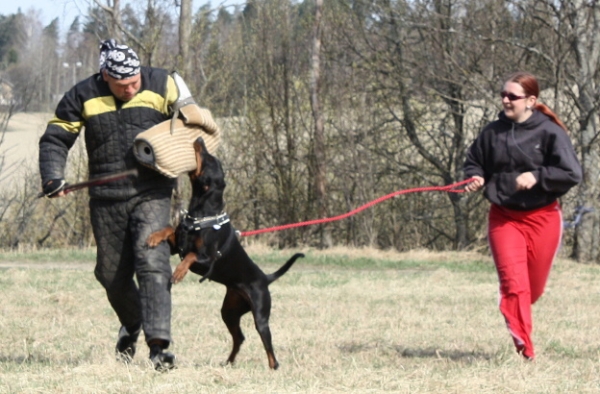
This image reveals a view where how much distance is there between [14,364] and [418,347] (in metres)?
2.93

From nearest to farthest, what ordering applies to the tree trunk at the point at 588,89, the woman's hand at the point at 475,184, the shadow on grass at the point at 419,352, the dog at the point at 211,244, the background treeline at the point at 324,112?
1. the dog at the point at 211,244
2. the woman's hand at the point at 475,184
3. the shadow on grass at the point at 419,352
4. the tree trunk at the point at 588,89
5. the background treeline at the point at 324,112

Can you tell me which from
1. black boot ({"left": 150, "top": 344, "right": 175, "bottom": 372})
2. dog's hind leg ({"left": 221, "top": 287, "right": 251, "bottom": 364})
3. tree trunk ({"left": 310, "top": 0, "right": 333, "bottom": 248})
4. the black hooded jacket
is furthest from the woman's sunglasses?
tree trunk ({"left": 310, "top": 0, "right": 333, "bottom": 248})

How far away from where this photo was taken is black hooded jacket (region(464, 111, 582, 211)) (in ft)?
19.3

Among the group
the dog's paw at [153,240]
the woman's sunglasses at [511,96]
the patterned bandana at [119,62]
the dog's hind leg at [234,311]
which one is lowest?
Result: the dog's hind leg at [234,311]

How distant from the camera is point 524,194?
6000 mm

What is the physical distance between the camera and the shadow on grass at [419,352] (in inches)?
258

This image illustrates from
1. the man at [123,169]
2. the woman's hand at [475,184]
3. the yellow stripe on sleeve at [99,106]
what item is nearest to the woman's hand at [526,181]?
the woman's hand at [475,184]

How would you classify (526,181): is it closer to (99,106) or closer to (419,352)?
(419,352)

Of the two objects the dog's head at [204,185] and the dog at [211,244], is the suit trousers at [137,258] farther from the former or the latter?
the dog's head at [204,185]

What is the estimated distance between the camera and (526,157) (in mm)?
6023

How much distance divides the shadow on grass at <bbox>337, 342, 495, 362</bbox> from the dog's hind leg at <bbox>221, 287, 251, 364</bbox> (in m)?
0.96

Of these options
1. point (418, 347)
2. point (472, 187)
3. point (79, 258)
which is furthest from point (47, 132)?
point (79, 258)

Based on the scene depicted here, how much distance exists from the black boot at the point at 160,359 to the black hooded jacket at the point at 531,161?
2201mm

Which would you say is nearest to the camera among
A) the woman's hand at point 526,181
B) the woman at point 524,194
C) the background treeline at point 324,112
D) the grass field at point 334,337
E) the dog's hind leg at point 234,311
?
the grass field at point 334,337
